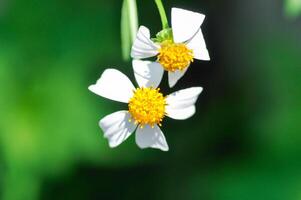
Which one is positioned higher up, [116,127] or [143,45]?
[143,45]

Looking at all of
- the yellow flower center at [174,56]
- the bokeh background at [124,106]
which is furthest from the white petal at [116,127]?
the bokeh background at [124,106]

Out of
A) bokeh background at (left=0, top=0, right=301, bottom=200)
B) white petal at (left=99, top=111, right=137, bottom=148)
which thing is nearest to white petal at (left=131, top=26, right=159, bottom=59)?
white petal at (left=99, top=111, right=137, bottom=148)

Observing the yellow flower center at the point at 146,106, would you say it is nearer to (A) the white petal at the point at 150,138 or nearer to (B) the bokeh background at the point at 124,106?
(A) the white petal at the point at 150,138

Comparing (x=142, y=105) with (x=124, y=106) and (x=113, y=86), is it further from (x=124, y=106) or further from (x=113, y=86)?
(x=124, y=106)

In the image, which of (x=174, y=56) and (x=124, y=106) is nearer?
(x=174, y=56)

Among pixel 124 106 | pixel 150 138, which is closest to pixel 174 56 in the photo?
pixel 150 138

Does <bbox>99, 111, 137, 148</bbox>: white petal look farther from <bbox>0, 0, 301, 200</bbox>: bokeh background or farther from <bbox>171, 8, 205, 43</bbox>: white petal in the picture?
<bbox>0, 0, 301, 200</bbox>: bokeh background

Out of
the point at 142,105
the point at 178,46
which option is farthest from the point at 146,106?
the point at 178,46
